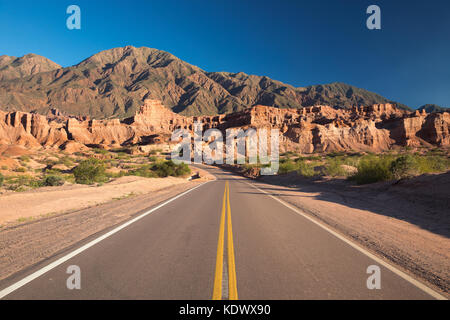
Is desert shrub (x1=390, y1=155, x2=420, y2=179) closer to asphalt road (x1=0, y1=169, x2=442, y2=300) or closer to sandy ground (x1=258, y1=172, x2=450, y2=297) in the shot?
sandy ground (x1=258, y1=172, x2=450, y2=297)

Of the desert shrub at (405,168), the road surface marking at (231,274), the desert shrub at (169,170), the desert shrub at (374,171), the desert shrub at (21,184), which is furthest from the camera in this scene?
the desert shrub at (169,170)

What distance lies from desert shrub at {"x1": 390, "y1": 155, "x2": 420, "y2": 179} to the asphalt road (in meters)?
9.64

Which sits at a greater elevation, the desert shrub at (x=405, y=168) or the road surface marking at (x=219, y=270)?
the desert shrub at (x=405, y=168)

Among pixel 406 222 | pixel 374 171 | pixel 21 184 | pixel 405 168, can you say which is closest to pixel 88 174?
pixel 21 184

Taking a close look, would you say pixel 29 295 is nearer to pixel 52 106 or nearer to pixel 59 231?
pixel 59 231

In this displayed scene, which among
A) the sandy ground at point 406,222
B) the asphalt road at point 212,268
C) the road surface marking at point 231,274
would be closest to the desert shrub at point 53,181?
the asphalt road at point 212,268

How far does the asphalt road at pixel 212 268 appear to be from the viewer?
10.2 feet

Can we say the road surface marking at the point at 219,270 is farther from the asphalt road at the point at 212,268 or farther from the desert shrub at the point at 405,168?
the desert shrub at the point at 405,168

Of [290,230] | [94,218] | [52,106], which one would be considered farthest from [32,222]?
[52,106]

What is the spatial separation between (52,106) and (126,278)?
679 ft

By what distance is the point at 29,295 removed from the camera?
9.86 feet

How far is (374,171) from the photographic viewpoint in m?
15.0

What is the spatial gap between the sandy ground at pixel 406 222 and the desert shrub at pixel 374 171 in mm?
1115
